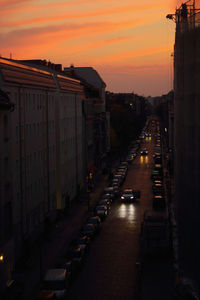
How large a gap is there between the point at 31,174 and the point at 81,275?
30.1ft

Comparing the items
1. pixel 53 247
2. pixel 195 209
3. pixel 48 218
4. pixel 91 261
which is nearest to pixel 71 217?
pixel 48 218

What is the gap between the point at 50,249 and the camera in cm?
3919

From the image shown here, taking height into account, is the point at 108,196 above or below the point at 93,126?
below

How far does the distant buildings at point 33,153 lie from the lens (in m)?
32.6

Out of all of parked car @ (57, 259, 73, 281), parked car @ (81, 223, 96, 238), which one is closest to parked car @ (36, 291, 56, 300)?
parked car @ (57, 259, 73, 281)

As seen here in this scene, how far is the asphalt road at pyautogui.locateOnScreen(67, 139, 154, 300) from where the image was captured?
30.4 meters

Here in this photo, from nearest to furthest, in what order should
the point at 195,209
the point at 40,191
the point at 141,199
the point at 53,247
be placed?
the point at 195,209, the point at 53,247, the point at 40,191, the point at 141,199

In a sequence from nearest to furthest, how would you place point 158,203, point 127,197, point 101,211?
point 101,211 < point 158,203 < point 127,197

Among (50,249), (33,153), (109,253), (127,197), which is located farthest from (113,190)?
(109,253)

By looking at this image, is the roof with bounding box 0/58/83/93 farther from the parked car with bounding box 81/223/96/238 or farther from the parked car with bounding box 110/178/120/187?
the parked car with bounding box 110/178/120/187

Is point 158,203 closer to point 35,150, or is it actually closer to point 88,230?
point 88,230

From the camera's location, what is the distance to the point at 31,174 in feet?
132

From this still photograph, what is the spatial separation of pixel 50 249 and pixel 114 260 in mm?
4773

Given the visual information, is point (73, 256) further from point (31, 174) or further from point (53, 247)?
point (31, 174)
